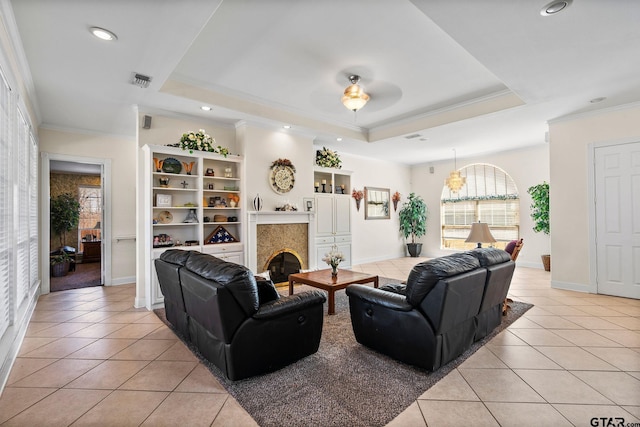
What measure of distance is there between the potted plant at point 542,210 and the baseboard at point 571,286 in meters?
1.66

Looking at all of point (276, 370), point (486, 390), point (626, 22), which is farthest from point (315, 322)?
point (626, 22)

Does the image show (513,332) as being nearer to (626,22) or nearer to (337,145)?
(626,22)

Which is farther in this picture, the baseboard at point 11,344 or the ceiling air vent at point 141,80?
the ceiling air vent at point 141,80

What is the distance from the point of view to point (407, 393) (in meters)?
2.16

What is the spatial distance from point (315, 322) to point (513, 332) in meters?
2.16

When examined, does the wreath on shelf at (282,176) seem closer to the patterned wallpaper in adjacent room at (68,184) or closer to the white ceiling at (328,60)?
the white ceiling at (328,60)

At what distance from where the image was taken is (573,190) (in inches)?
198

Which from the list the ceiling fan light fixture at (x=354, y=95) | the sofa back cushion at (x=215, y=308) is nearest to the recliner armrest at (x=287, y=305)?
the sofa back cushion at (x=215, y=308)

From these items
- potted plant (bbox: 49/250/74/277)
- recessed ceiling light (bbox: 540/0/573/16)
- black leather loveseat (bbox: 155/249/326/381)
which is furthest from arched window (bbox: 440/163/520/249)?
potted plant (bbox: 49/250/74/277)

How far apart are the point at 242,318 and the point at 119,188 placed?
4914 mm

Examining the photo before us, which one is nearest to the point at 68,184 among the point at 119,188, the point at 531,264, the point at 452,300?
the point at 119,188

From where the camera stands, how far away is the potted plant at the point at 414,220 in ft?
29.0

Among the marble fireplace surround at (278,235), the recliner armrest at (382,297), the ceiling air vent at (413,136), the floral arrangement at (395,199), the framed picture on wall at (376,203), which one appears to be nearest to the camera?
the recliner armrest at (382,297)

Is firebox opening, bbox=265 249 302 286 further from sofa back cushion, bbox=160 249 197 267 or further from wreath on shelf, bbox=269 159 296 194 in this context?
sofa back cushion, bbox=160 249 197 267
